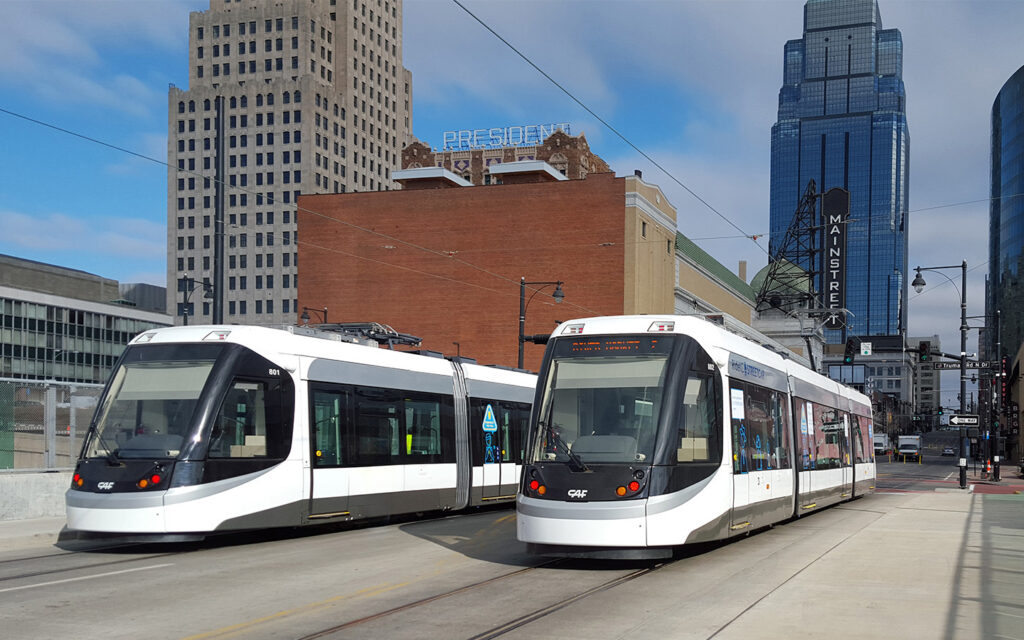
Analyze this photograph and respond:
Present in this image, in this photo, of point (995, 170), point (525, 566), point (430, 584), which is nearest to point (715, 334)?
point (525, 566)

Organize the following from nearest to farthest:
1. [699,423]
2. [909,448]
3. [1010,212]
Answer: [699,423]
[909,448]
[1010,212]

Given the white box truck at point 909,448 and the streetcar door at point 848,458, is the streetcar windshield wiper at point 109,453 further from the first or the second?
the white box truck at point 909,448

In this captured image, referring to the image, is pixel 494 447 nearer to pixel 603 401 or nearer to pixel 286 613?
pixel 603 401

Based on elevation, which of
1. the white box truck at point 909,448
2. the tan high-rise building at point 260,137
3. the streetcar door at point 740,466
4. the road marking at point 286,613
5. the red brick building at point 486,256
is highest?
the tan high-rise building at point 260,137

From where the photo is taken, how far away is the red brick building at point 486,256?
64.9 meters

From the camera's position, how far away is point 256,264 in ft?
481

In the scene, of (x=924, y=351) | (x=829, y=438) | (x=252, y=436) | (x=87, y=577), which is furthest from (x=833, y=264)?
(x=87, y=577)

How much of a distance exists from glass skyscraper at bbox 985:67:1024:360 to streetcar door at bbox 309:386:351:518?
11575 centimetres

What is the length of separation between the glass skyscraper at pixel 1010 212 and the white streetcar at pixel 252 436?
114 m

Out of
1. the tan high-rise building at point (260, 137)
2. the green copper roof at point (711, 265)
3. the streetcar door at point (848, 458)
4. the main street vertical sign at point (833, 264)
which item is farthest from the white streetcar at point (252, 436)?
the tan high-rise building at point (260, 137)

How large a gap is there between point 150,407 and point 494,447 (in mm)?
9606

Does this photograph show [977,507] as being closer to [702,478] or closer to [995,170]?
[702,478]

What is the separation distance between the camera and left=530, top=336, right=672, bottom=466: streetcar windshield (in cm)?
1317

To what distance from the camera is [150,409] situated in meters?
→ 15.3
